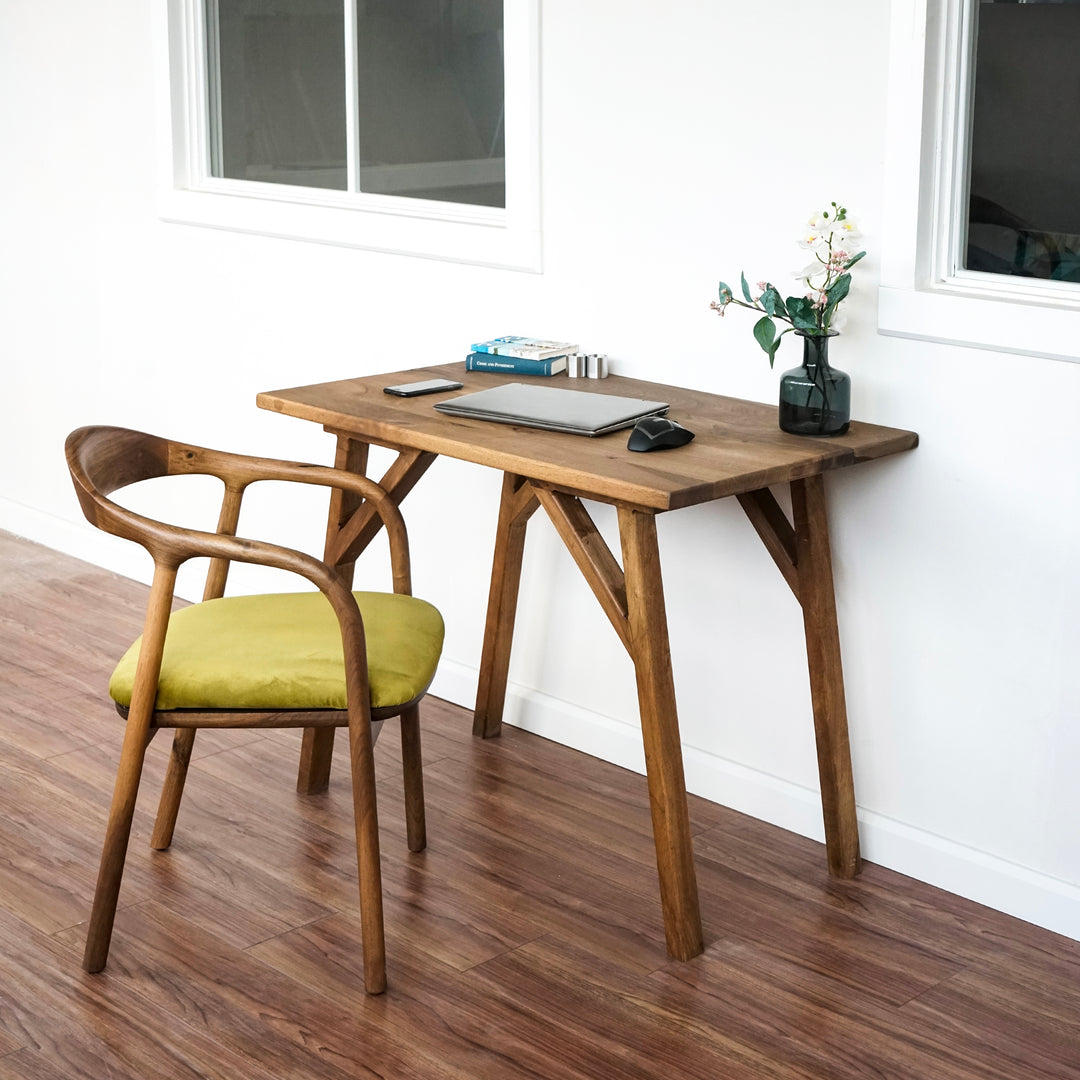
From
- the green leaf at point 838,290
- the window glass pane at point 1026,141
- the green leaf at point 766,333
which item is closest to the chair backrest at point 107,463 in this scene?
the green leaf at point 766,333

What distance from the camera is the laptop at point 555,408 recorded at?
7.68ft

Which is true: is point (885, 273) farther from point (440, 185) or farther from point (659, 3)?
point (440, 185)

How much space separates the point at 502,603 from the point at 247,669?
941 millimetres

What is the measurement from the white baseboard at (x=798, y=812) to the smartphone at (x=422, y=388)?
0.78 meters

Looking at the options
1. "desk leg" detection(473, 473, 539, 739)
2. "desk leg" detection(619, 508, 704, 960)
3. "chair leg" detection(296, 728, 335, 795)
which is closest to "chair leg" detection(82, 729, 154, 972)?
"chair leg" detection(296, 728, 335, 795)

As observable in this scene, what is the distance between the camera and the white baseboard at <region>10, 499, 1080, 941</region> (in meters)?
2.36

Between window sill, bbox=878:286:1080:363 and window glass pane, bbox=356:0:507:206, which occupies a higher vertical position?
window glass pane, bbox=356:0:507:206

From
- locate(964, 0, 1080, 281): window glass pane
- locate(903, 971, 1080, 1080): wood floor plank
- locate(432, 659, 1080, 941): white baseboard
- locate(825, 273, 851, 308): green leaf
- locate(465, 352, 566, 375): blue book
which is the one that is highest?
locate(964, 0, 1080, 281): window glass pane

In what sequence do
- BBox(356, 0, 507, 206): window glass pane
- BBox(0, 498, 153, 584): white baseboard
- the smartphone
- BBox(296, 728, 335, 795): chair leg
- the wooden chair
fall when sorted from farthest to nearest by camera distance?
BBox(0, 498, 153, 584): white baseboard → BBox(356, 0, 507, 206): window glass pane → BBox(296, 728, 335, 795): chair leg → the smartphone → the wooden chair

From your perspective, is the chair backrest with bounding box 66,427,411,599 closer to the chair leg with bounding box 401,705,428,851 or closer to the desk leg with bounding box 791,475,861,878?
the chair leg with bounding box 401,705,428,851

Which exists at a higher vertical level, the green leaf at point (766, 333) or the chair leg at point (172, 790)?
the green leaf at point (766, 333)

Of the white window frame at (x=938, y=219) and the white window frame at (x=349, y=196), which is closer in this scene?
the white window frame at (x=938, y=219)

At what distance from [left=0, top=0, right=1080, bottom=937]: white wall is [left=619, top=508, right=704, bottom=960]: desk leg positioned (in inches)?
18.9

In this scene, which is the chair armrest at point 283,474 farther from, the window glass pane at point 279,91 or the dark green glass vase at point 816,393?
the window glass pane at point 279,91
